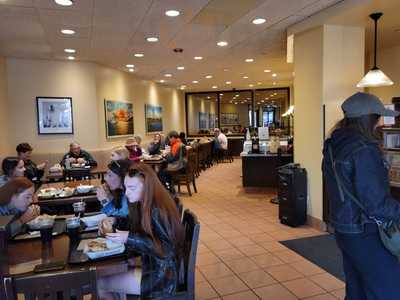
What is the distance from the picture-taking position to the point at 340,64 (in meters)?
4.22

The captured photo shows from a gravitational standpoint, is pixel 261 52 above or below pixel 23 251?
above

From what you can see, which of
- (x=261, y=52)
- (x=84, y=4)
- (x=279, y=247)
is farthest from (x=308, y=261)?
(x=261, y=52)

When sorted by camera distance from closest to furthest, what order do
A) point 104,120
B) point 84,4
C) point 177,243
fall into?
1. point 177,243
2. point 84,4
3. point 104,120

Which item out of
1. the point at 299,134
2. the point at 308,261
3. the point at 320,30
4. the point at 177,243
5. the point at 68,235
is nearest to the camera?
the point at 177,243

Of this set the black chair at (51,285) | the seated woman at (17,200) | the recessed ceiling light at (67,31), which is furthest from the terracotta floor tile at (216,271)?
the recessed ceiling light at (67,31)

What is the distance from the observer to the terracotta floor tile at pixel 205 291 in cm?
280

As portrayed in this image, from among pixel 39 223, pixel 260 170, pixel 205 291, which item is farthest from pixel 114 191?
pixel 260 170

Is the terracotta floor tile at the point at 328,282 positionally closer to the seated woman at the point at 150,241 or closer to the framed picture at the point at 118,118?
the seated woman at the point at 150,241

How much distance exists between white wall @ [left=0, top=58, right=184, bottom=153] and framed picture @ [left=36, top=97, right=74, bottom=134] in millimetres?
83

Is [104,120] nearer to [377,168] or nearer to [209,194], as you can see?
[209,194]

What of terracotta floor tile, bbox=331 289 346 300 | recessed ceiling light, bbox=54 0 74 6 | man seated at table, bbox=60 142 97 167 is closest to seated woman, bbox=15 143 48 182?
man seated at table, bbox=60 142 97 167

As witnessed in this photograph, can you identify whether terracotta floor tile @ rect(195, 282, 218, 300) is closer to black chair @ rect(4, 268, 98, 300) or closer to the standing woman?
the standing woman

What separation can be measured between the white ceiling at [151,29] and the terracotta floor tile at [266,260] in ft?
9.13

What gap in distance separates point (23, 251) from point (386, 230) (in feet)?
6.29
